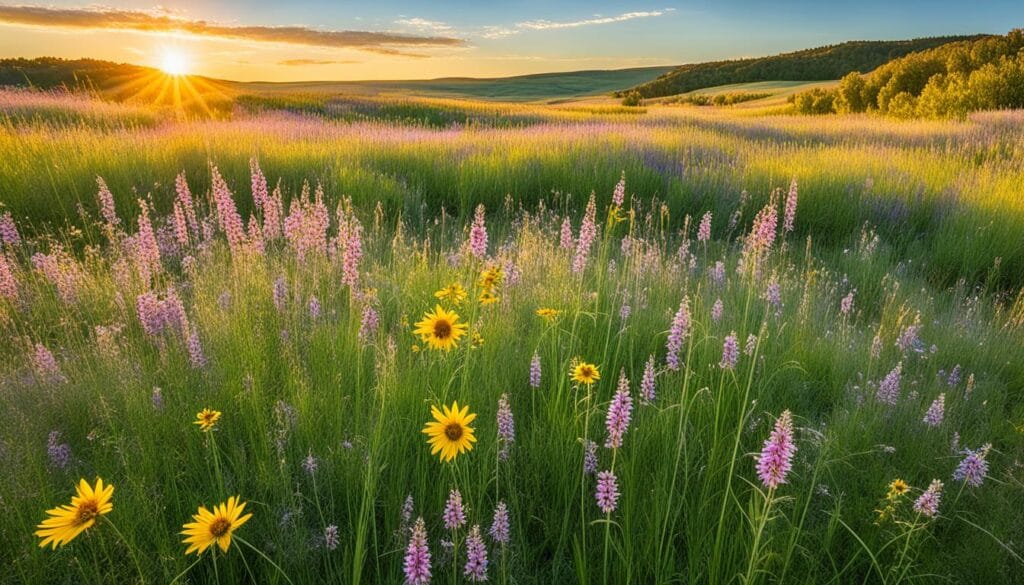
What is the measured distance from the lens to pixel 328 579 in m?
1.65

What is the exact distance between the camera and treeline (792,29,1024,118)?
1797 centimetres

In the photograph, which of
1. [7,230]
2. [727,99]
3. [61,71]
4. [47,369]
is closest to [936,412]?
[47,369]

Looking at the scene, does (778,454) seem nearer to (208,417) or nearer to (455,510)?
(455,510)

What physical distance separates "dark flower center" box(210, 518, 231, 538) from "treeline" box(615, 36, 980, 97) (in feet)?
199

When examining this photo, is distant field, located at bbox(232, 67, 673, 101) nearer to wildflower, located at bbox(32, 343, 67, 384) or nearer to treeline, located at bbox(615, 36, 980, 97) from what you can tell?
treeline, located at bbox(615, 36, 980, 97)

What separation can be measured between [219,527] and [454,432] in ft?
1.63

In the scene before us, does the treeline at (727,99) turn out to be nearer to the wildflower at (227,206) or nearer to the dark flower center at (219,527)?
the wildflower at (227,206)

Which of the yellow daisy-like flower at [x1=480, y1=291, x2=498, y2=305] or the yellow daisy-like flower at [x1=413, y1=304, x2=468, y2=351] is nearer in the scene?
the yellow daisy-like flower at [x1=413, y1=304, x2=468, y2=351]

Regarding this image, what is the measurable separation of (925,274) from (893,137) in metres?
7.51

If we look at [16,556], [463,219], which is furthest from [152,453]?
[463,219]

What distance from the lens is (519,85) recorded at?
67.3 meters

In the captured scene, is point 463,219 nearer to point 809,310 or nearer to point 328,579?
point 809,310

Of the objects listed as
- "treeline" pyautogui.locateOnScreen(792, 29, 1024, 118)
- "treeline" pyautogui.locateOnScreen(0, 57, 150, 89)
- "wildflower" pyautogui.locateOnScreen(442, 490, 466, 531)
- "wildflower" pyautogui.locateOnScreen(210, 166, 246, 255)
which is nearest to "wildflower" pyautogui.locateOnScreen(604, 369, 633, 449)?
"wildflower" pyautogui.locateOnScreen(442, 490, 466, 531)

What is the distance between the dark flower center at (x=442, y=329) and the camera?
1.58m
